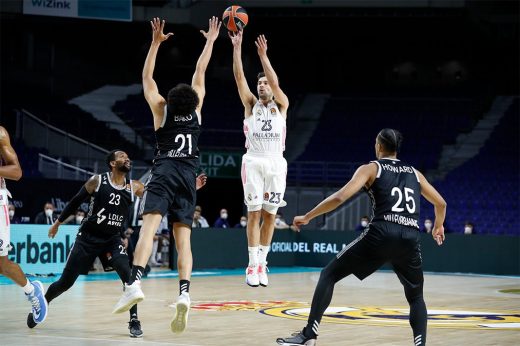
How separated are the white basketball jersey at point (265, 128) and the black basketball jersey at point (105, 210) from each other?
1.83m

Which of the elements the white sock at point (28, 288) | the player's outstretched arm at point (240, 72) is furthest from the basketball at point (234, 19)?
the white sock at point (28, 288)

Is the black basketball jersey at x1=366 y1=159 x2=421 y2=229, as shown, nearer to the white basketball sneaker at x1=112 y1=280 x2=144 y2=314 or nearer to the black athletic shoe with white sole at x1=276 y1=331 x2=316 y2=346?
the black athletic shoe with white sole at x1=276 y1=331 x2=316 y2=346

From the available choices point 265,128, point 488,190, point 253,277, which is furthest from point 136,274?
point 488,190

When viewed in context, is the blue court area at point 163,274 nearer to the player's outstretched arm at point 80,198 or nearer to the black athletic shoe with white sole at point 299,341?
the player's outstretched arm at point 80,198

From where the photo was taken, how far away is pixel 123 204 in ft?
40.3

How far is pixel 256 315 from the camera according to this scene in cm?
1391

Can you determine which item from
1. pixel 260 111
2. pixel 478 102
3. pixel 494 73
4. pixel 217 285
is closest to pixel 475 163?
pixel 478 102

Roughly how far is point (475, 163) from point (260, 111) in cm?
2394

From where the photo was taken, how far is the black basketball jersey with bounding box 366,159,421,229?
30.4 ft

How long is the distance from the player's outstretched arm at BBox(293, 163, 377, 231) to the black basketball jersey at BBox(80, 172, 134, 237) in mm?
3686

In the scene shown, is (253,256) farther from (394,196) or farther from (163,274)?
(163,274)

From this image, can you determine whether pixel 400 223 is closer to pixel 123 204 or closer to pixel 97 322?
pixel 123 204

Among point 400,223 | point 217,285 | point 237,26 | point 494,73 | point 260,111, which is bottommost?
point 217,285

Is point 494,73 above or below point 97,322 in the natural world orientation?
above
